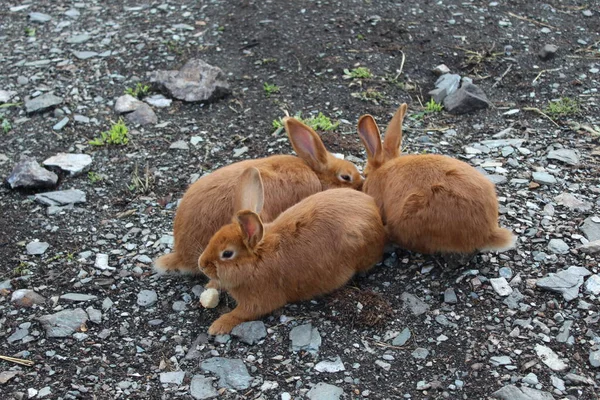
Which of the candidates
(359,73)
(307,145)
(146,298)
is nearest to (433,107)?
(359,73)

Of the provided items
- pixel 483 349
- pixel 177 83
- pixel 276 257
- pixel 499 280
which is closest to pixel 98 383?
pixel 276 257

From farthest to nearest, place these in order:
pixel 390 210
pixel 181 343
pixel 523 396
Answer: pixel 390 210, pixel 181 343, pixel 523 396

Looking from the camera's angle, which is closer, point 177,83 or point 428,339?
point 428,339

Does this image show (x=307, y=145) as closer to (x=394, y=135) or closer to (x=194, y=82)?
(x=394, y=135)

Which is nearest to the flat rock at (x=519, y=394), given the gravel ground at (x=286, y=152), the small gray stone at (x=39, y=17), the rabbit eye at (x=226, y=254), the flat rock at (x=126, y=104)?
the gravel ground at (x=286, y=152)

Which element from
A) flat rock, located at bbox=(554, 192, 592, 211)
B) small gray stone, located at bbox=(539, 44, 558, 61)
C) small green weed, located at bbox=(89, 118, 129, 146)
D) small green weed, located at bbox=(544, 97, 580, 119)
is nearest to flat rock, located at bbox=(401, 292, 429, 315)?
flat rock, located at bbox=(554, 192, 592, 211)

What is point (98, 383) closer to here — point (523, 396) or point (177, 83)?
point (523, 396)

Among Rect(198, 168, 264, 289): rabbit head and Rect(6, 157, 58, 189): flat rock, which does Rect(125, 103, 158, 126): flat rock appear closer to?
Rect(6, 157, 58, 189): flat rock
